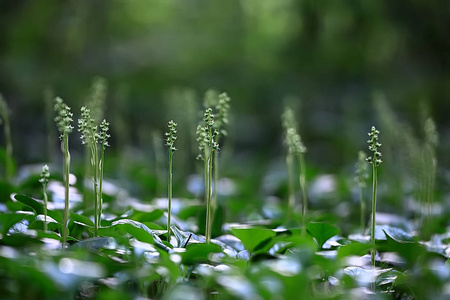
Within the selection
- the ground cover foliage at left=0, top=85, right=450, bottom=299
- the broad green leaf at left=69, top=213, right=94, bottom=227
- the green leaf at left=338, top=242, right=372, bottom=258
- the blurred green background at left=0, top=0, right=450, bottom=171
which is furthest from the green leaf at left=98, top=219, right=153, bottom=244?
the blurred green background at left=0, top=0, right=450, bottom=171

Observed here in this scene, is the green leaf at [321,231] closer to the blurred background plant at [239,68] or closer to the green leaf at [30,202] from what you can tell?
the green leaf at [30,202]

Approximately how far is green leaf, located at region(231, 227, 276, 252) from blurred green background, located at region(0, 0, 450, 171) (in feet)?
7.83

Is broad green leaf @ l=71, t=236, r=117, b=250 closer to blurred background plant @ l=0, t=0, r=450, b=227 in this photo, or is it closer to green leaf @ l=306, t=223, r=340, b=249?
green leaf @ l=306, t=223, r=340, b=249

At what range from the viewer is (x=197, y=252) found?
1.18 m

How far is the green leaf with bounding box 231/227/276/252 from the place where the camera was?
4.27 ft

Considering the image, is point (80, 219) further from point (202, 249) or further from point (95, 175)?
point (202, 249)

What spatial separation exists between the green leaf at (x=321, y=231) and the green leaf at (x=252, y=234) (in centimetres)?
19

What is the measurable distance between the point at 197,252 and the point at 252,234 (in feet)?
0.64

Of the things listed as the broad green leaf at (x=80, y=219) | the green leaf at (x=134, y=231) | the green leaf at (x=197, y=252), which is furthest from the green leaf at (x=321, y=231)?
the broad green leaf at (x=80, y=219)

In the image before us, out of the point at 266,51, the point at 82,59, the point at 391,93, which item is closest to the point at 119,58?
the point at 82,59

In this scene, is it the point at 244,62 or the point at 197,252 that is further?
the point at 244,62

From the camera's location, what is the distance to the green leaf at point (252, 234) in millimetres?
1302

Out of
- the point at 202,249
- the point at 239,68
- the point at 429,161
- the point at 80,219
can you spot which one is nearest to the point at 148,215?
the point at 80,219

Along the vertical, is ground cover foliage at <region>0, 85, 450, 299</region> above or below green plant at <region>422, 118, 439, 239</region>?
below
